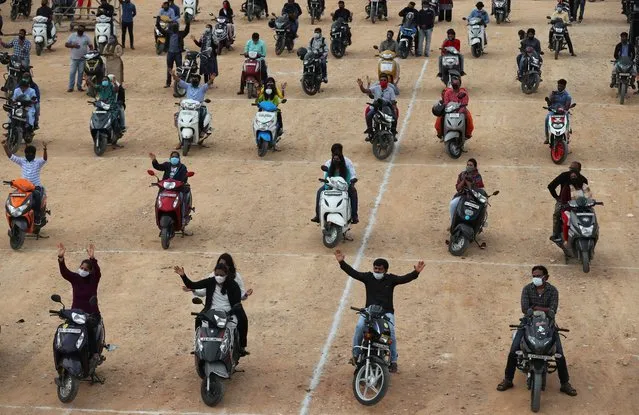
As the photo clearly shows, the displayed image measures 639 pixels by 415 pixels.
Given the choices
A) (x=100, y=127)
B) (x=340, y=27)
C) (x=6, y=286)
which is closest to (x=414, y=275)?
(x=6, y=286)

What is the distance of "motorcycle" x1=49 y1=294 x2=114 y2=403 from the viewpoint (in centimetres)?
1652

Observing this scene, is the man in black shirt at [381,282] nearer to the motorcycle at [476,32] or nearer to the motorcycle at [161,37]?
the motorcycle at [476,32]

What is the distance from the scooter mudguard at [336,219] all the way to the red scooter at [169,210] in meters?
2.43

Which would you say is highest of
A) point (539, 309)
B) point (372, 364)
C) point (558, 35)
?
point (539, 309)

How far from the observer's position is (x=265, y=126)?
28.7m

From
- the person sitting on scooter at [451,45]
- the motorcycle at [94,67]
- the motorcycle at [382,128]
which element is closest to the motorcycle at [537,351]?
the motorcycle at [382,128]

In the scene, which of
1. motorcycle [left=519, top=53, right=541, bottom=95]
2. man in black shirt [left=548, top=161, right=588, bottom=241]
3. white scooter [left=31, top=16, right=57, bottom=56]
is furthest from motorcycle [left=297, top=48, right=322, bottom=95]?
man in black shirt [left=548, top=161, right=588, bottom=241]

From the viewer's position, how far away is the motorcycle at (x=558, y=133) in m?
28.0

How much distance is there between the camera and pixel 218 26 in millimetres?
39906

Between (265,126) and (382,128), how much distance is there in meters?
2.37

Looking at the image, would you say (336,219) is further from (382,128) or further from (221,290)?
(382,128)

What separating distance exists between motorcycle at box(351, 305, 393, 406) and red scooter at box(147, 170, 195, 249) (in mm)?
6970

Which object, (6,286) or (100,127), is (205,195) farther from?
(6,286)

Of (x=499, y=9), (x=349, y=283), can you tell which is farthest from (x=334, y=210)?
(x=499, y=9)
